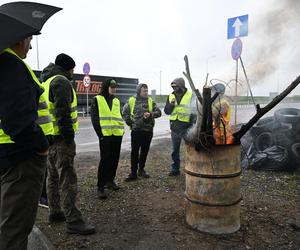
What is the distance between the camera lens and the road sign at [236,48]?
232 inches

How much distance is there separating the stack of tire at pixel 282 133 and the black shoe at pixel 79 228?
457 centimetres

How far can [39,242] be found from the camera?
11.3ft

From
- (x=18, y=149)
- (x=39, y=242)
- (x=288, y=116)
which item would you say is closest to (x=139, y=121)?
(x=39, y=242)

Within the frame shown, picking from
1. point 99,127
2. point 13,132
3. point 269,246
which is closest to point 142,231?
point 269,246

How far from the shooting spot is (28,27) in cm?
224

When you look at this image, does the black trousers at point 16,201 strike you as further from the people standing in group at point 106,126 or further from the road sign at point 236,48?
the road sign at point 236,48

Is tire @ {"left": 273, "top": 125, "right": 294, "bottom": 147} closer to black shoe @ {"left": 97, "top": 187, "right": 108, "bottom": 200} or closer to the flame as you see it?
the flame

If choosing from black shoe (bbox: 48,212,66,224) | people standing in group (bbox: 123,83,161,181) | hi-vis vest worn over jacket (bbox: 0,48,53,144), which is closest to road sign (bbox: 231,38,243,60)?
people standing in group (bbox: 123,83,161,181)

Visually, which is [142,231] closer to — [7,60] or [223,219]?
[223,219]

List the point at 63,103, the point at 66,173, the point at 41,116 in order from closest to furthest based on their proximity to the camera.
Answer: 1. the point at 41,116
2. the point at 63,103
3. the point at 66,173

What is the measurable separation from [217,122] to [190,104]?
2.43m

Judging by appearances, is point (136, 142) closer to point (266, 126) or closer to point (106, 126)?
point (106, 126)

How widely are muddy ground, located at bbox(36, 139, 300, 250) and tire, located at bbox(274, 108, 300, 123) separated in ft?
4.08

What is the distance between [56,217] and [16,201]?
77.0 inches
